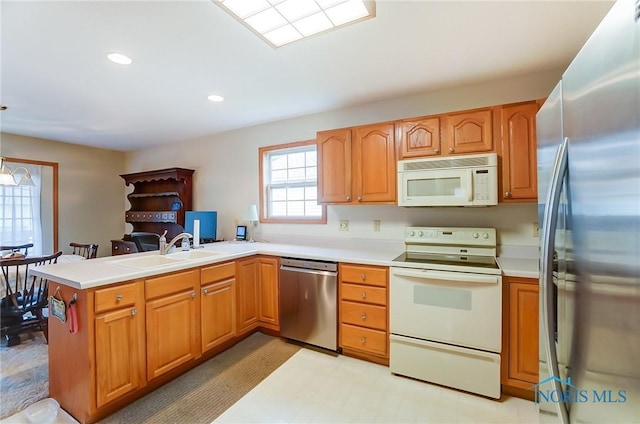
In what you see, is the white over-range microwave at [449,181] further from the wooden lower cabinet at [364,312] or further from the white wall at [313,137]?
the wooden lower cabinet at [364,312]

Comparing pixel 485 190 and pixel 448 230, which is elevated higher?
pixel 485 190

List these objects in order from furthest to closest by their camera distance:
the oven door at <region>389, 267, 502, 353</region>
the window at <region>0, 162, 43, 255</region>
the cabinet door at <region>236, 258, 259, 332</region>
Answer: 1. the window at <region>0, 162, 43, 255</region>
2. the cabinet door at <region>236, 258, 259, 332</region>
3. the oven door at <region>389, 267, 502, 353</region>

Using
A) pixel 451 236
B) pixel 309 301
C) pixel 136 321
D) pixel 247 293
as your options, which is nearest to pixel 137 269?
pixel 136 321

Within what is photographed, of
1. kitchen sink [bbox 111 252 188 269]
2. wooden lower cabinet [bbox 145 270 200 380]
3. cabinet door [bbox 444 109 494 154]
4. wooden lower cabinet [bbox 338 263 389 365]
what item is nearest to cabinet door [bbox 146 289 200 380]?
wooden lower cabinet [bbox 145 270 200 380]

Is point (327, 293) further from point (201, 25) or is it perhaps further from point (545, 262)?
point (201, 25)

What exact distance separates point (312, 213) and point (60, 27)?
2.55 meters

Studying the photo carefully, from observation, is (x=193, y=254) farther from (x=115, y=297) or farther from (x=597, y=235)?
(x=597, y=235)

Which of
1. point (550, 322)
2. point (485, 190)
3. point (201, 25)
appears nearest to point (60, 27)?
point (201, 25)

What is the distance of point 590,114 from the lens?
2.42ft

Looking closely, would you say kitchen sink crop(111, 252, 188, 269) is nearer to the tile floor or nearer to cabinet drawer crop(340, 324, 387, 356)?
the tile floor

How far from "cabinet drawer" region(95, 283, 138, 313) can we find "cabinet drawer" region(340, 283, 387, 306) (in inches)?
61.3

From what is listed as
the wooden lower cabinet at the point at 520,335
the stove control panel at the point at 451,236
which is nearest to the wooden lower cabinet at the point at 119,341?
the stove control panel at the point at 451,236

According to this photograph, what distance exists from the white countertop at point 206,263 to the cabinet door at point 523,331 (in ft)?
0.38

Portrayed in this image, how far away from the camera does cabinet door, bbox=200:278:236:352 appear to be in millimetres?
2395
